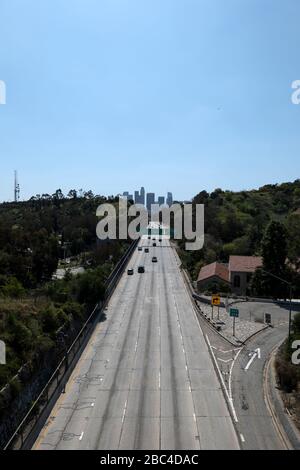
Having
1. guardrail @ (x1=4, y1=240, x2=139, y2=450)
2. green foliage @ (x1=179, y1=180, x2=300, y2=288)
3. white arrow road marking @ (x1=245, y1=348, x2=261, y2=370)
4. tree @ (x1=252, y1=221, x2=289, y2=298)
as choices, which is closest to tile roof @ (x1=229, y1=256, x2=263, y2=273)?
green foliage @ (x1=179, y1=180, x2=300, y2=288)

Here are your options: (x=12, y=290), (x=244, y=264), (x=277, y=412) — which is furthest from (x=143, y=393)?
(x=244, y=264)

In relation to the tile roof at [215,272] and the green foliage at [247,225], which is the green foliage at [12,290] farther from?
the green foliage at [247,225]

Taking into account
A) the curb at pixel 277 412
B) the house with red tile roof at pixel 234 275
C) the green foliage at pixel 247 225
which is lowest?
the curb at pixel 277 412

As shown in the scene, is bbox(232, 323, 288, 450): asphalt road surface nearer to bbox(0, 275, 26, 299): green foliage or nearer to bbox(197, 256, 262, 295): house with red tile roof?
bbox(197, 256, 262, 295): house with red tile roof

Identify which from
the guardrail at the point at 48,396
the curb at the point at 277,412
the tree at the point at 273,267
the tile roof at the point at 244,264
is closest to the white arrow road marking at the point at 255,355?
the curb at the point at 277,412
